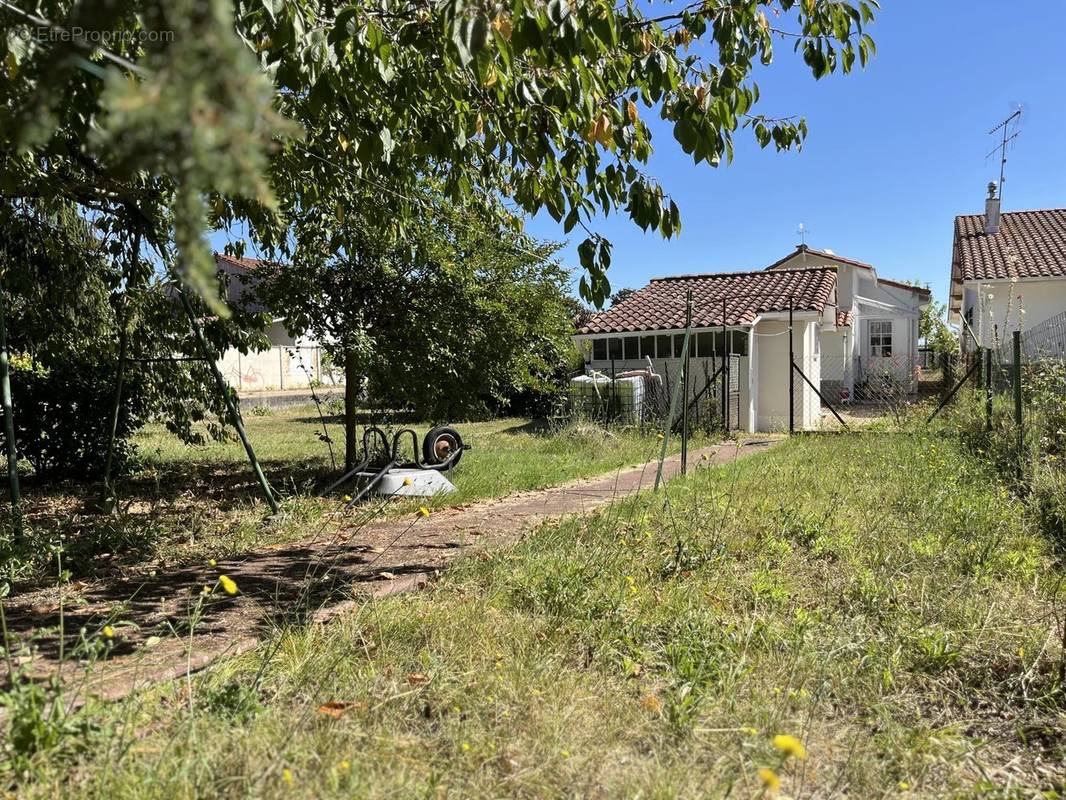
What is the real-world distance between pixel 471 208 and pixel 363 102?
10.4ft

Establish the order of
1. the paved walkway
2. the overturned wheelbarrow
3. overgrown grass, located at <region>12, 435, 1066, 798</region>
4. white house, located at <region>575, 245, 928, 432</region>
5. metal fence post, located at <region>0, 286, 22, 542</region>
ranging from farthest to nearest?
white house, located at <region>575, 245, 928, 432</region>
the overturned wheelbarrow
metal fence post, located at <region>0, 286, 22, 542</region>
the paved walkway
overgrown grass, located at <region>12, 435, 1066, 798</region>

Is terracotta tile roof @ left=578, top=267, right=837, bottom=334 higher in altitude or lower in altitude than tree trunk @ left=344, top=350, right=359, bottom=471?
higher

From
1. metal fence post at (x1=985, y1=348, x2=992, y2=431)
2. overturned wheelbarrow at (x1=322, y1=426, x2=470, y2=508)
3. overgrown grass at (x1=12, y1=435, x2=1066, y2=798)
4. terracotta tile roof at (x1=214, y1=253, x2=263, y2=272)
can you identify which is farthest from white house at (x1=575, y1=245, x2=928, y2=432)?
overgrown grass at (x1=12, y1=435, x2=1066, y2=798)

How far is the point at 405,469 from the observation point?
7.65 meters

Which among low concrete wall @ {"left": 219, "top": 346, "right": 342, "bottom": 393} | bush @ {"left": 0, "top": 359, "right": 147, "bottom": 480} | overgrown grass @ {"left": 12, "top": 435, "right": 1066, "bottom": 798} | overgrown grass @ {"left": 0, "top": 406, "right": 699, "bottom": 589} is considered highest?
low concrete wall @ {"left": 219, "top": 346, "right": 342, "bottom": 393}

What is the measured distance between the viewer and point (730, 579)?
4238mm

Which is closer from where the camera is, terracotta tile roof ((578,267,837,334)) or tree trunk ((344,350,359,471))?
tree trunk ((344,350,359,471))

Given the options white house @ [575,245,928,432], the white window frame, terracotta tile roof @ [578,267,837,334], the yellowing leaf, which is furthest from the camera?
the white window frame

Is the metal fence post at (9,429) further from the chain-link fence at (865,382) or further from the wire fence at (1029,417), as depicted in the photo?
the chain-link fence at (865,382)

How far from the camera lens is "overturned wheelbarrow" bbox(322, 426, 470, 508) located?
7125 millimetres

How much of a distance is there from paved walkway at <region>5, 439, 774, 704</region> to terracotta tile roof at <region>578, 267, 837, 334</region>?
31.6 ft

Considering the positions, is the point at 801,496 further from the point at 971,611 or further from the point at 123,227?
the point at 123,227

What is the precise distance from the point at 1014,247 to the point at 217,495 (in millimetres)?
21245

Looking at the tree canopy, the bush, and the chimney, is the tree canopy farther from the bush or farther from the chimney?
the chimney
